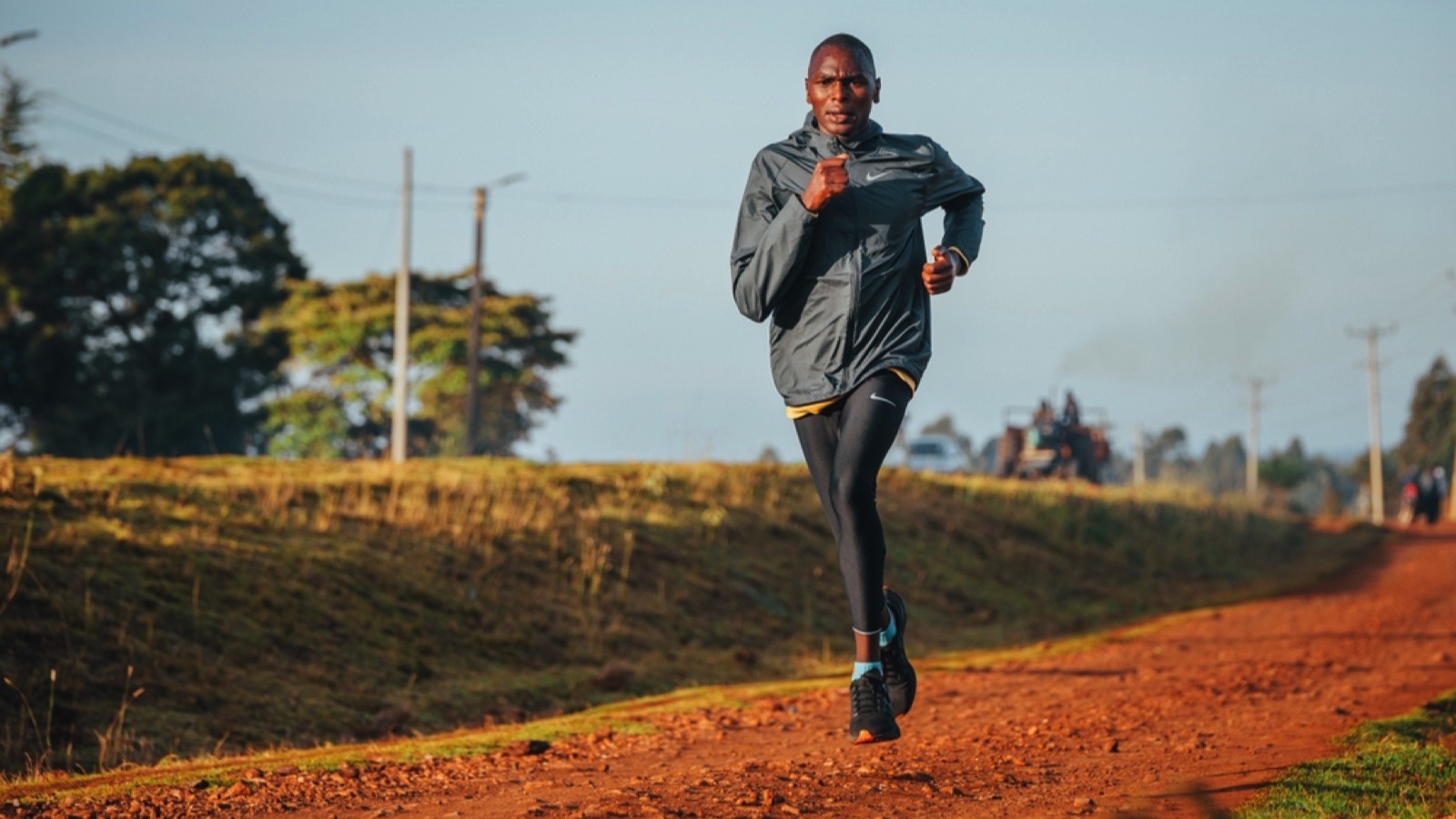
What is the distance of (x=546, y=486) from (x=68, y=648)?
294 inches

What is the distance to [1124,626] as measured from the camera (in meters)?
16.8

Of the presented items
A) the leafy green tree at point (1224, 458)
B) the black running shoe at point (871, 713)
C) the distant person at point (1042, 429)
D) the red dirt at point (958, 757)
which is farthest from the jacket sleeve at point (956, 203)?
the leafy green tree at point (1224, 458)

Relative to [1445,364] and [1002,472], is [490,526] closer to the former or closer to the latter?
[1002,472]

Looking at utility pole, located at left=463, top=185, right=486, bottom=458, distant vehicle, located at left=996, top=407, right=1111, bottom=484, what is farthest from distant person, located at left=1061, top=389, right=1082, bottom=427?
utility pole, located at left=463, top=185, right=486, bottom=458

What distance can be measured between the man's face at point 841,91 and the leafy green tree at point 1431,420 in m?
85.0

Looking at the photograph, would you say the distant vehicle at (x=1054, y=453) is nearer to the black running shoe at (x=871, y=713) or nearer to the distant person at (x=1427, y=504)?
the distant person at (x=1427, y=504)

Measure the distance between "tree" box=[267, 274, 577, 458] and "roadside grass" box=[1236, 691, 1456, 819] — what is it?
32.6 m

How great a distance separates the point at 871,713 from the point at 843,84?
7.49 feet

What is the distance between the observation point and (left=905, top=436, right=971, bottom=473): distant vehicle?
4906 centimetres

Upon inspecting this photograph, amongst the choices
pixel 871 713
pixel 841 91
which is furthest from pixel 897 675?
pixel 841 91

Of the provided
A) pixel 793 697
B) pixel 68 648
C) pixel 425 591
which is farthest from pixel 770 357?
pixel 425 591

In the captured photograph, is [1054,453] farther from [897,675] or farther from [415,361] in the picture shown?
[897,675]

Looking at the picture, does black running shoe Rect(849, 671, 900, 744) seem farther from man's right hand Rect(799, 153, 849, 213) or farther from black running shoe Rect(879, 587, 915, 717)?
man's right hand Rect(799, 153, 849, 213)

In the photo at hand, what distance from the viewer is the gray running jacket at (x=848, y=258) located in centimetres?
552
